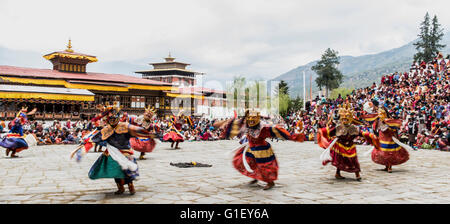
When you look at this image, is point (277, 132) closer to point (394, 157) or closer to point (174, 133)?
point (394, 157)

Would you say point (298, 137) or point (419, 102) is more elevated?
point (419, 102)

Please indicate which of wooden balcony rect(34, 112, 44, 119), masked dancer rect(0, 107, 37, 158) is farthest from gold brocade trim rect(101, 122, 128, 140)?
wooden balcony rect(34, 112, 44, 119)

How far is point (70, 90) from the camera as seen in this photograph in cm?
3109

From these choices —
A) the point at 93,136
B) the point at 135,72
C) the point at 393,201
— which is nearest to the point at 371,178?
the point at 393,201

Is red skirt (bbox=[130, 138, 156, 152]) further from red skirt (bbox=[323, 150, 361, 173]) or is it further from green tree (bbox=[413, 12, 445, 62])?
green tree (bbox=[413, 12, 445, 62])

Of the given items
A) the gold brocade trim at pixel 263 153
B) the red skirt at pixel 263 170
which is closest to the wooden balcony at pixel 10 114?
the red skirt at pixel 263 170

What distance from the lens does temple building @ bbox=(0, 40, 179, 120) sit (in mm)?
28500

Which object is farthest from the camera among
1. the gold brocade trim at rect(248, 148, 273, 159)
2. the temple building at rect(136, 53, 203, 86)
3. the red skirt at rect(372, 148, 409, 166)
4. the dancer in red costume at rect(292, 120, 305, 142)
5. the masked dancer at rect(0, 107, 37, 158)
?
the temple building at rect(136, 53, 203, 86)

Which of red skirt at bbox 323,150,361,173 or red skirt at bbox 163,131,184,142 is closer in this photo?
red skirt at bbox 323,150,361,173

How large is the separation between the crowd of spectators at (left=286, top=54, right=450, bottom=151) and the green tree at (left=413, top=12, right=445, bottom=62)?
25.9m

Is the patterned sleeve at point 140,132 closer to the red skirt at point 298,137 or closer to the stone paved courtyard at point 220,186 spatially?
the stone paved courtyard at point 220,186

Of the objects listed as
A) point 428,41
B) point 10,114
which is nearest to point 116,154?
point 10,114

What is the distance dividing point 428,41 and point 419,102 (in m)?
32.0

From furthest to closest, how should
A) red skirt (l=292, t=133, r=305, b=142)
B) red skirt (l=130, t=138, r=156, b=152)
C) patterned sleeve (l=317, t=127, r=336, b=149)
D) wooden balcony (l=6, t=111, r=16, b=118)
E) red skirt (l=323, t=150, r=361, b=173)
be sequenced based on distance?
wooden balcony (l=6, t=111, r=16, b=118) < red skirt (l=130, t=138, r=156, b=152) < patterned sleeve (l=317, t=127, r=336, b=149) < red skirt (l=323, t=150, r=361, b=173) < red skirt (l=292, t=133, r=305, b=142)
